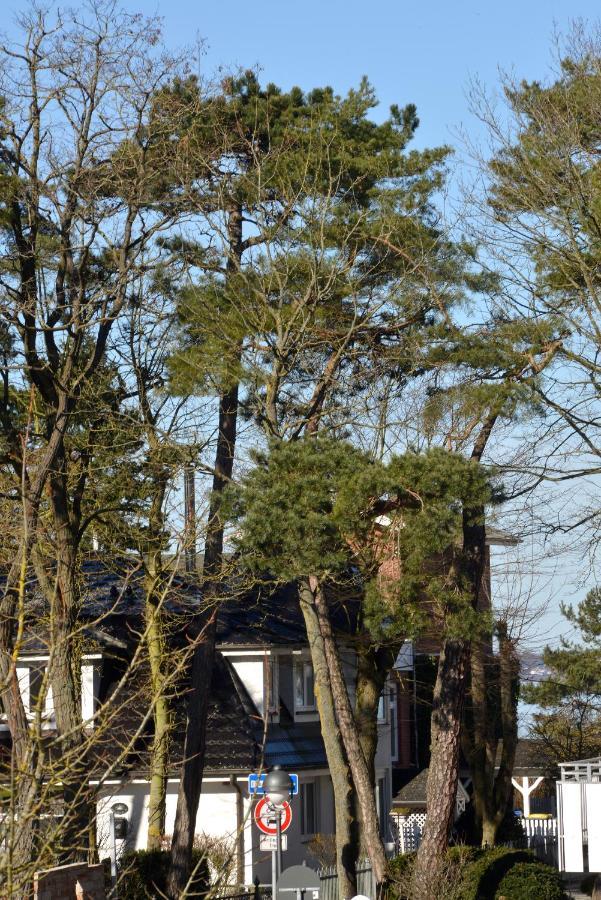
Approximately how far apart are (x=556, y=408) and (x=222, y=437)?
627cm

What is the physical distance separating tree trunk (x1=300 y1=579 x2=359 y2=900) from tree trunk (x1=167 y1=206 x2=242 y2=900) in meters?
1.67

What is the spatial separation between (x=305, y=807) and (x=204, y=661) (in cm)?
801

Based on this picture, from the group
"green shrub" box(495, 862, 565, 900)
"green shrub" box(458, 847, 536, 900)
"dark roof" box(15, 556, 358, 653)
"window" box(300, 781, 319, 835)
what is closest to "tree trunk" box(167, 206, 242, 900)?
"dark roof" box(15, 556, 358, 653)

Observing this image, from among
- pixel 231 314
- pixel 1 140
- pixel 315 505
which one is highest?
pixel 1 140

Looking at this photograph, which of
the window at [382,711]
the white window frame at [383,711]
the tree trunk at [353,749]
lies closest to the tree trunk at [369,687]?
the tree trunk at [353,749]

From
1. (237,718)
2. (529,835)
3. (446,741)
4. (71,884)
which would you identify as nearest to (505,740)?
(529,835)

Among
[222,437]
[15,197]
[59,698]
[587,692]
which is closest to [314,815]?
[587,692]

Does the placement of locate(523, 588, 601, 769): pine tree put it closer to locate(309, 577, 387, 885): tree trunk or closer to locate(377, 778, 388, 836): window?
locate(377, 778, 388, 836): window

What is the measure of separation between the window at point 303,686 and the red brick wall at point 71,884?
1893cm

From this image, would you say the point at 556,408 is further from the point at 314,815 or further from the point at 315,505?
the point at 314,815

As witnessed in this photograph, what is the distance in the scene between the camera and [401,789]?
144 feet

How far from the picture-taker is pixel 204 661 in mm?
22875

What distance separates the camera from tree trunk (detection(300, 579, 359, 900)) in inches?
821

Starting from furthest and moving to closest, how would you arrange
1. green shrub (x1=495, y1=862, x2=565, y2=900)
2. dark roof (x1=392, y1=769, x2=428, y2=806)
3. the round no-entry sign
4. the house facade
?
dark roof (x1=392, y1=769, x2=428, y2=806) → the house facade → green shrub (x1=495, y1=862, x2=565, y2=900) → the round no-entry sign
